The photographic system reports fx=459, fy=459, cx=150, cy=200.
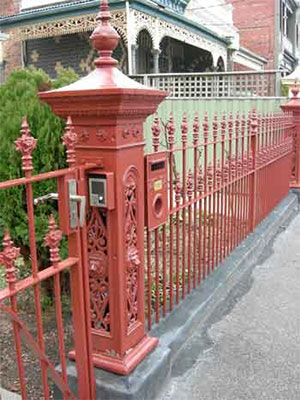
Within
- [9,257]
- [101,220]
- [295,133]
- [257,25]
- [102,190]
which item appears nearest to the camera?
[9,257]

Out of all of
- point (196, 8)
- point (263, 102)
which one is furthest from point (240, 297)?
point (196, 8)

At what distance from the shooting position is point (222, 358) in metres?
2.93

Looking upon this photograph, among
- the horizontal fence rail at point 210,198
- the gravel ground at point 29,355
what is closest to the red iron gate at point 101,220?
the horizontal fence rail at point 210,198

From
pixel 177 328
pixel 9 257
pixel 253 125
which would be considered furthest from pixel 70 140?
pixel 253 125

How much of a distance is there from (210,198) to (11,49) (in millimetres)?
13208

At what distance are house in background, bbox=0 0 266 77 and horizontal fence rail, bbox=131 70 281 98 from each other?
79.5 inches

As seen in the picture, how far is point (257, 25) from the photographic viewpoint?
23266 mm

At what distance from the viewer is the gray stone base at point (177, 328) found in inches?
89.7

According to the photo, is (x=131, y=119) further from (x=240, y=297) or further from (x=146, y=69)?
(x=146, y=69)

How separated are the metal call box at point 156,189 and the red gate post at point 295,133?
509 cm

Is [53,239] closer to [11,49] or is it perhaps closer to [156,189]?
[156,189]

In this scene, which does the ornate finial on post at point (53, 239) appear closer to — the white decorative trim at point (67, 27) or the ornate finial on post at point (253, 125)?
the ornate finial on post at point (253, 125)

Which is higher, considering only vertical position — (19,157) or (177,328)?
(19,157)

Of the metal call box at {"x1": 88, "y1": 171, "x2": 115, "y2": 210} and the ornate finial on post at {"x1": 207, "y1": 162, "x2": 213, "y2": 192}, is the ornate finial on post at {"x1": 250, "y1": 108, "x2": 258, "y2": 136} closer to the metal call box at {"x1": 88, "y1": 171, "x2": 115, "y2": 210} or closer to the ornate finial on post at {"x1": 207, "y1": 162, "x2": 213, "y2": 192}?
the ornate finial on post at {"x1": 207, "y1": 162, "x2": 213, "y2": 192}
